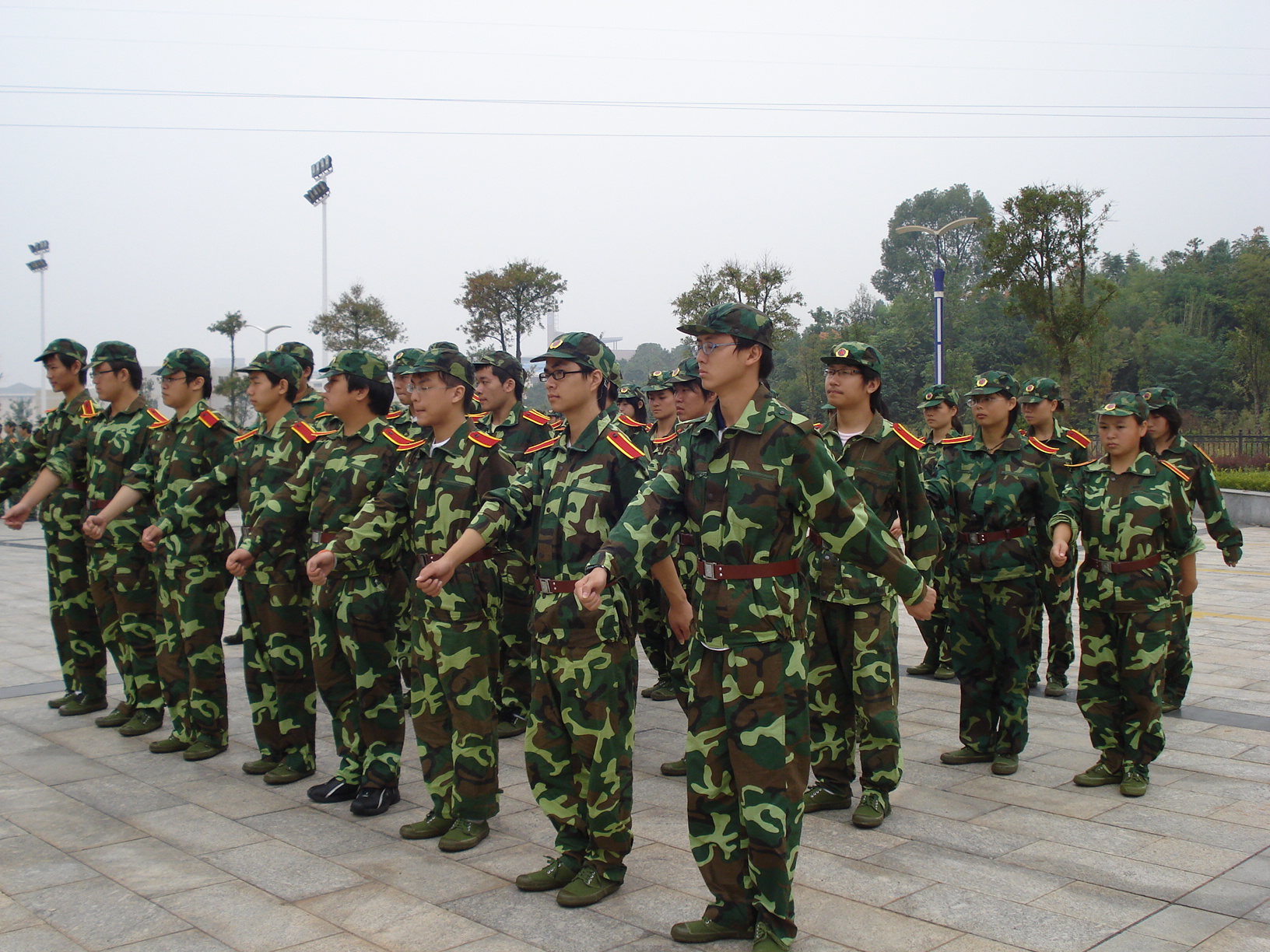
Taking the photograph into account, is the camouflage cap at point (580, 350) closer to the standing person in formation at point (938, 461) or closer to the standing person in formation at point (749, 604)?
the standing person in formation at point (749, 604)

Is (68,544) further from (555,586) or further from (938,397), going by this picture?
(938,397)

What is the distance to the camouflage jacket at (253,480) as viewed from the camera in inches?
231

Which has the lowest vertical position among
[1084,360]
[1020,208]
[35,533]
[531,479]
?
[35,533]

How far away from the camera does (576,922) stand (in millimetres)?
3932

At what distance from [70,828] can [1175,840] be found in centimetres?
524

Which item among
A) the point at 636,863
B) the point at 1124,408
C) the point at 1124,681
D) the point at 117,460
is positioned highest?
the point at 1124,408

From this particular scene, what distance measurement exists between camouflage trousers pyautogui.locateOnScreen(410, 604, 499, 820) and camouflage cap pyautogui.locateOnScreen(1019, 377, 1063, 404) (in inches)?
185

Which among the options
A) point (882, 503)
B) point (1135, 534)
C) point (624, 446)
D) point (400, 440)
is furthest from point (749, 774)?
point (1135, 534)

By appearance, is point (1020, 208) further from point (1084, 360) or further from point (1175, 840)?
point (1175, 840)

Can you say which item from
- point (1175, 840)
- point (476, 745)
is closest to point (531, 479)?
point (476, 745)

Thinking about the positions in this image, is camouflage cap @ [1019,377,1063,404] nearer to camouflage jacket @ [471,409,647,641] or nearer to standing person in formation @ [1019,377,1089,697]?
standing person in formation @ [1019,377,1089,697]

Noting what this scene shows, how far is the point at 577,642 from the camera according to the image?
13.5 feet

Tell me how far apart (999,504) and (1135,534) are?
0.73 m

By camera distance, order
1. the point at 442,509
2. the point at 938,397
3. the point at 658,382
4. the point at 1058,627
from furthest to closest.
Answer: the point at 658,382 < the point at 1058,627 < the point at 938,397 < the point at 442,509
